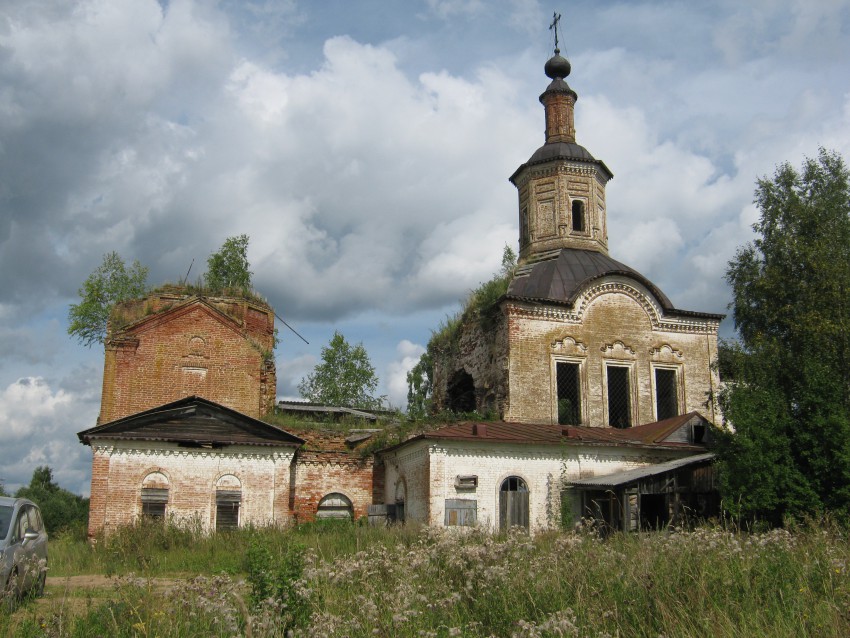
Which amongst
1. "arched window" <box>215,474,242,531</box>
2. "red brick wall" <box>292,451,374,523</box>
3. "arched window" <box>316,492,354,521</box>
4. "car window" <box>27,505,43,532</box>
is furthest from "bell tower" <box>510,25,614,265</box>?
"car window" <box>27,505,43,532</box>

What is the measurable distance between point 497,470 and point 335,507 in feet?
18.7

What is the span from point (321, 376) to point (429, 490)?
2310 centimetres

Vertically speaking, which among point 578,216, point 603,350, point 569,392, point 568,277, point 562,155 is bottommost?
point 569,392

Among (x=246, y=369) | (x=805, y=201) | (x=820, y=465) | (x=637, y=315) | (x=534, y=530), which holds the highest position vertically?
(x=805, y=201)

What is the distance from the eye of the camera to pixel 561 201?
26.6 meters

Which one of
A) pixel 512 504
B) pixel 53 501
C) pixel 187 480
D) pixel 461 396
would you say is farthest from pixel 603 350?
pixel 53 501

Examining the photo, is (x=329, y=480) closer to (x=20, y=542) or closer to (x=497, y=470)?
(x=497, y=470)

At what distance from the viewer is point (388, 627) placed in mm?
5430

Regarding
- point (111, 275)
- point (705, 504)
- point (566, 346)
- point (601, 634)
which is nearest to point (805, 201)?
point (566, 346)

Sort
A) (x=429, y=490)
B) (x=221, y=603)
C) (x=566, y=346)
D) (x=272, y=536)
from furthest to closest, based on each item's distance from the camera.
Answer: (x=566, y=346), (x=429, y=490), (x=272, y=536), (x=221, y=603)

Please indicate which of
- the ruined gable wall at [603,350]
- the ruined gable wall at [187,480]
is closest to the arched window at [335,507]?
the ruined gable wall at [187,480]

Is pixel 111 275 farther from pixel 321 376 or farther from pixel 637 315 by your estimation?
pixel 637 315

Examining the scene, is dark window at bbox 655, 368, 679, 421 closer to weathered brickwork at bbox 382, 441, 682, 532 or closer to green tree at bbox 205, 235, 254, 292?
weathered brickwork at bbox 382, 441, 682, 532

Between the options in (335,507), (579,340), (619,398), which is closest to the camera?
(335,507)
